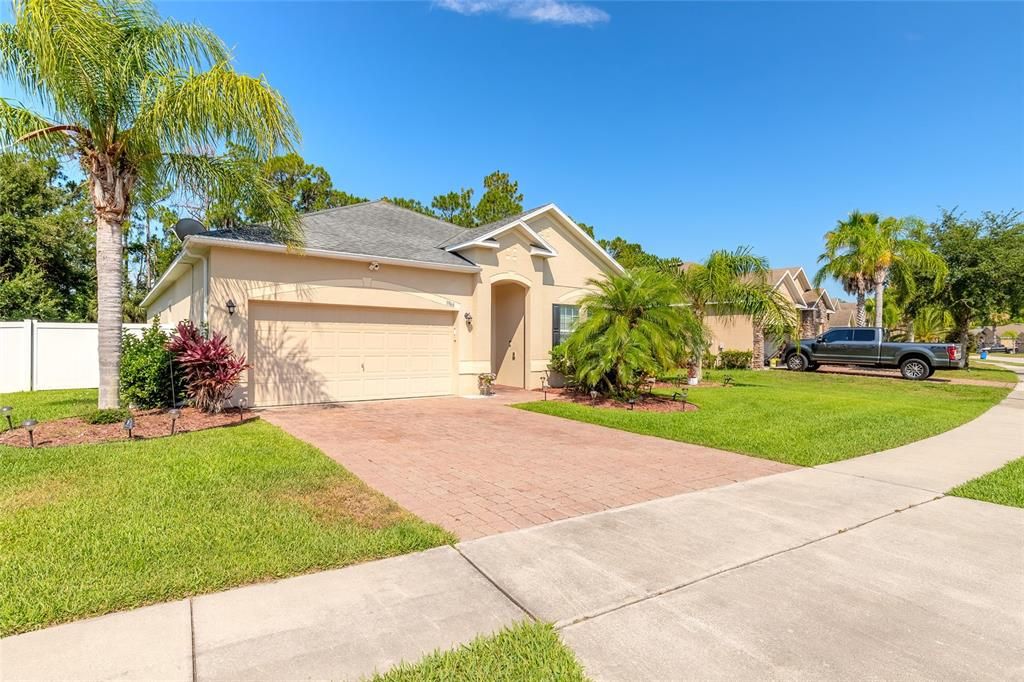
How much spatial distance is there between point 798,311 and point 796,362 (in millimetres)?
5232

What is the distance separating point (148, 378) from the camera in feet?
32.0

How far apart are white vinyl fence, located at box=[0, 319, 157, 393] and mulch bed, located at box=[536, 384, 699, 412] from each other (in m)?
11.5

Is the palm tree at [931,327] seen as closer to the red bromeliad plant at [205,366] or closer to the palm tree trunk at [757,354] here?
the palm tree trunk at [757,354]

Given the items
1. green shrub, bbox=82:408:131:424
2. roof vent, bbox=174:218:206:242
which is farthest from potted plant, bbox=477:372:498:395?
green shrub, bbox=82:408:131:424

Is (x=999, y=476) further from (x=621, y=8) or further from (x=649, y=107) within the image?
(x=649, y=107)

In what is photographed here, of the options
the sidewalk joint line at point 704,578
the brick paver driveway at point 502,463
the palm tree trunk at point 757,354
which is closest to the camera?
the sidewalk joint line at point 704,578

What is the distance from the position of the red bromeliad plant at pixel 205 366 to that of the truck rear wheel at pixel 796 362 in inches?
881

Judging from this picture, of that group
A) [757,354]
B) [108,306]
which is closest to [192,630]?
[108,306]

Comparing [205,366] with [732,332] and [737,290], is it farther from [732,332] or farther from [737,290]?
[732,332]

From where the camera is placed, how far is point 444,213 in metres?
28.4

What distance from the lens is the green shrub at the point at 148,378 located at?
31.9 feet

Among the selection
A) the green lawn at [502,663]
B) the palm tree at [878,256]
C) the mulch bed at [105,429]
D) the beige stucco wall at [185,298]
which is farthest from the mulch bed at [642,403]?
the palm tree at [878,256]

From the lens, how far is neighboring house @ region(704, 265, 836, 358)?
85.9ft

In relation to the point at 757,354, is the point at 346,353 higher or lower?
higher
